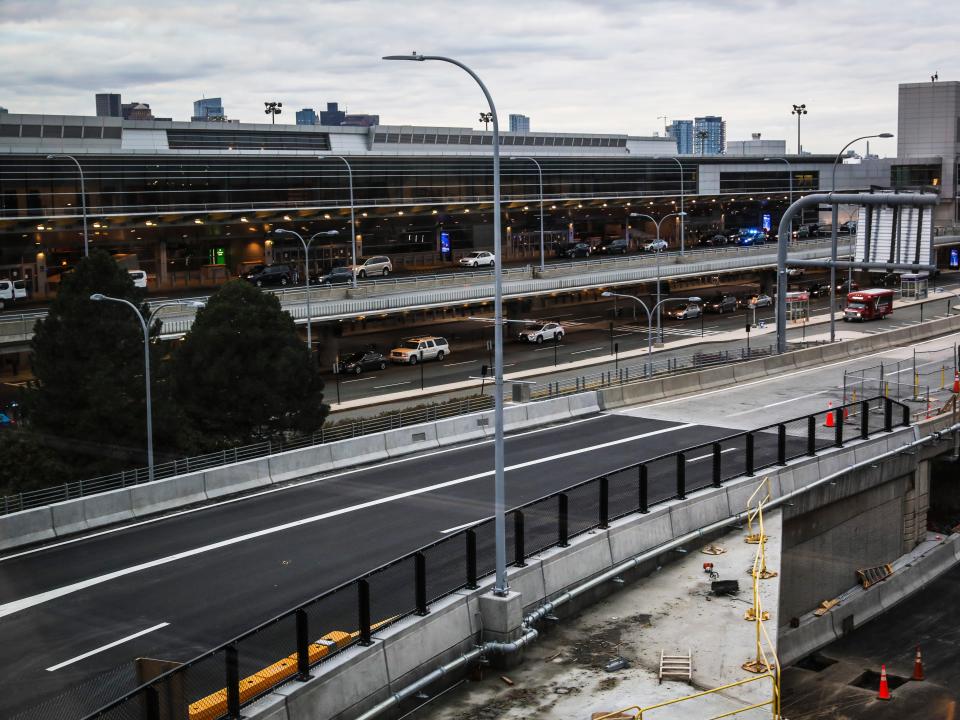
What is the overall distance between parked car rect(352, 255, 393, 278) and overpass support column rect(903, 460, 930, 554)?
5480 cm

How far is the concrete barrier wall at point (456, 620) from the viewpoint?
47.8ft

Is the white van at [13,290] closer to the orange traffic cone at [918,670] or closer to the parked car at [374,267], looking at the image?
the parked car at [374,267]

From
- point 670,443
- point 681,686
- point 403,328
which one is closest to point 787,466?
point 670,443

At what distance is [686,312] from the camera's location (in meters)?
92.6

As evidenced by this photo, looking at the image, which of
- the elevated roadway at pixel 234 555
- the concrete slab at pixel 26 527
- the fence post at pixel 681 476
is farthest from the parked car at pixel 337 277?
the fence post at pixel 681 476

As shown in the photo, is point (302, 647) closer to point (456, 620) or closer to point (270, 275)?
point (456, 620)

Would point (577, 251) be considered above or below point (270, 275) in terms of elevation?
above

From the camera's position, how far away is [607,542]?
21.0 meters

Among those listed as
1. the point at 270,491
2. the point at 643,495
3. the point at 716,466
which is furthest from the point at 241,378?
the point at 643,495

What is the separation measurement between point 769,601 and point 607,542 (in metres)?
3.07

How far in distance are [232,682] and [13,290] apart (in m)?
62.0

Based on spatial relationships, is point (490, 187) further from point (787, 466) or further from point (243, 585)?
point (243, 585)

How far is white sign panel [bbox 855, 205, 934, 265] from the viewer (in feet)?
118

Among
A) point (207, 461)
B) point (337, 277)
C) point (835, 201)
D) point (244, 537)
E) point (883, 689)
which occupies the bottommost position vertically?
point (883, 689)
